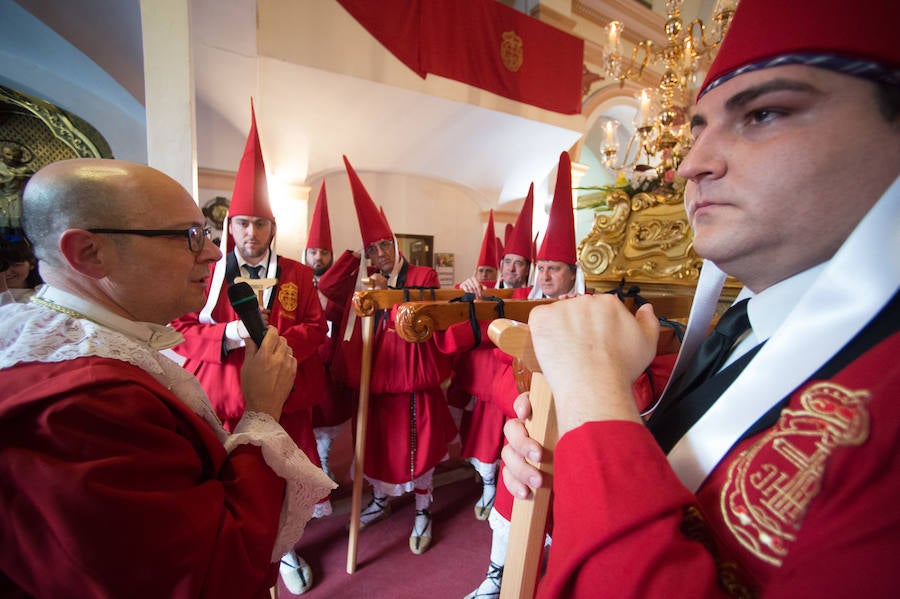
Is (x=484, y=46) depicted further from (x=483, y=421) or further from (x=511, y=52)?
(x=483, y=421)

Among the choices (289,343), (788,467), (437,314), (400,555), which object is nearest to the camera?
(788,467)

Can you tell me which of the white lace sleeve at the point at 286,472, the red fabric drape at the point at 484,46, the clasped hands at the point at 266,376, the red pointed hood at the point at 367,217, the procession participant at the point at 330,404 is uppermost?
the red fabric drape at the point at 484,46

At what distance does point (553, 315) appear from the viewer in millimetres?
478

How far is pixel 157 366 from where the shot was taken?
0.75 meters

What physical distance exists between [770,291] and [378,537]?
229 cm

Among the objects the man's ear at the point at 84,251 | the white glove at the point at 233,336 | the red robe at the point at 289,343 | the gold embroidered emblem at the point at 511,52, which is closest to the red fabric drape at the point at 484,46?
the gold embroidered emblem at the point at 511,52

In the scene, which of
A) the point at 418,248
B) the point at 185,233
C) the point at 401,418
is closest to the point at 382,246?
the point at 401,418

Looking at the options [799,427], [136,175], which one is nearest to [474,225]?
[136,175]

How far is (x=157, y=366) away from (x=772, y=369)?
3.56ft

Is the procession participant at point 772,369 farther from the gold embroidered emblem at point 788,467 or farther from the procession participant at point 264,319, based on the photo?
the procession participant at point 264,319

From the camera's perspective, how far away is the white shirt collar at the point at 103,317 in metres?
0.74

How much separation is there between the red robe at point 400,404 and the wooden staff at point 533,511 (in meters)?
1.44

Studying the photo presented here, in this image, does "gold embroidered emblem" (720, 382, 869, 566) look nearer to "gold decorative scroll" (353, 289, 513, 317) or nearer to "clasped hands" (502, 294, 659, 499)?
"clasped hands" (502, 294, 659, 499)

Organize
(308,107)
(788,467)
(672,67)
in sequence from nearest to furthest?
(788,467) < (672,67) < (308,107)
